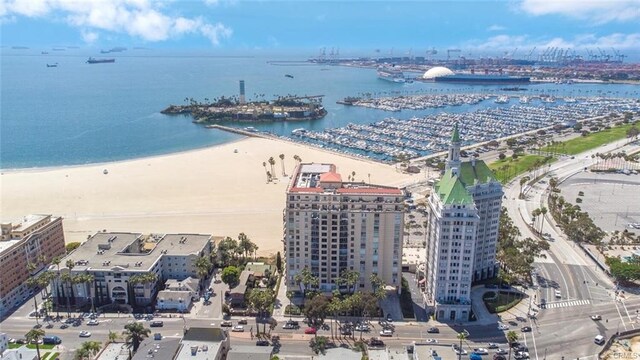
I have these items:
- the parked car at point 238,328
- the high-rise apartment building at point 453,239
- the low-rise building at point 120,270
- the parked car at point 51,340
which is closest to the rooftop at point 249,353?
the parked car at point 238,328

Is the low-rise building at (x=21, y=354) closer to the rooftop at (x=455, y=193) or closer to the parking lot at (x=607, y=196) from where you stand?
the rooftop at (x=455, y=193)

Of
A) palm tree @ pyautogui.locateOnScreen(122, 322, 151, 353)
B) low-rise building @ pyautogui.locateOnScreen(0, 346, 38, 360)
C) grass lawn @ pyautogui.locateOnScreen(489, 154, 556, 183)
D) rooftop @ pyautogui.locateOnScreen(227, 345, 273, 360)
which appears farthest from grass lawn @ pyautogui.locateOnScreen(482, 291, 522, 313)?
grass lawn @ pyautogui.locateOnScreen(489, 154, 556, 183)

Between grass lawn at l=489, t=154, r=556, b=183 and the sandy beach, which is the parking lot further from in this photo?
the sandy beach

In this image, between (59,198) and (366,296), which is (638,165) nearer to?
(366,296)

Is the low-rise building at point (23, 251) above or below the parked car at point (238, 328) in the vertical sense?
above

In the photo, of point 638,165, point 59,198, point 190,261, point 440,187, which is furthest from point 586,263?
point 59,198

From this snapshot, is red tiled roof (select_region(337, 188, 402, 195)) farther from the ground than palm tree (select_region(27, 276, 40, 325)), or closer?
farther from the ground

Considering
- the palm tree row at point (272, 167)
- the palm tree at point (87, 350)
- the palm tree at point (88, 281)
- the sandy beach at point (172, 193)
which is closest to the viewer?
the palm tree at point (87, 350)
